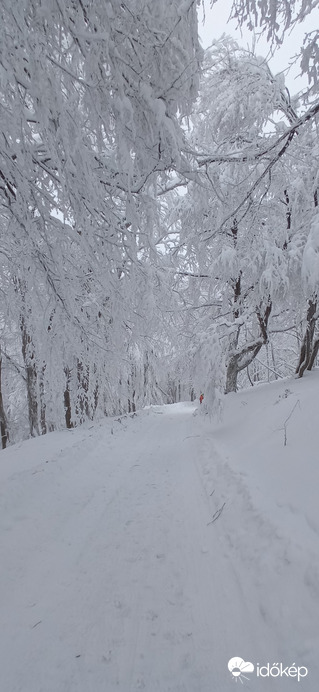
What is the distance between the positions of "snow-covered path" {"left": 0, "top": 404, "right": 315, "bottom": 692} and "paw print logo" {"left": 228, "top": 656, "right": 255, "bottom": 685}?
3 cm

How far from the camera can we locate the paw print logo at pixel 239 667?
6.15 feet

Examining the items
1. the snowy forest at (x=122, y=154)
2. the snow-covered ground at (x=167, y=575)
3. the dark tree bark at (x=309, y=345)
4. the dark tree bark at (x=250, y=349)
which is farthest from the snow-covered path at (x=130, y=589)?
the dark tree bark at (x=250, y=349)

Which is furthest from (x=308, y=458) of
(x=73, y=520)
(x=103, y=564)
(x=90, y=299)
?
(x=90, y=299)

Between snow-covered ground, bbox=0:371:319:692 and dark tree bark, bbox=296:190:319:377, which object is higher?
dark tree bark, bbox=296:190:319:377

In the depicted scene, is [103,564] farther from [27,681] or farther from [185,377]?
[185,377]

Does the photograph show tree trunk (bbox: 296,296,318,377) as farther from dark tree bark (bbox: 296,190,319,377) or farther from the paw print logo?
the paw print logo

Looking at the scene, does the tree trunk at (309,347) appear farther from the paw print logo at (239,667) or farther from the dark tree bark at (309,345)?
the paw print logo at (239,667)

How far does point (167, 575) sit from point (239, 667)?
0.99 metres

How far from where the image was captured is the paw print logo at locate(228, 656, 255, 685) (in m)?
1.87

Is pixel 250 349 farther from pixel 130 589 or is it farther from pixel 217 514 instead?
pixel 130 589

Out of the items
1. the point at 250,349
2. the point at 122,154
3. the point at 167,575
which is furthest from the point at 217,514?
the point at 250,349

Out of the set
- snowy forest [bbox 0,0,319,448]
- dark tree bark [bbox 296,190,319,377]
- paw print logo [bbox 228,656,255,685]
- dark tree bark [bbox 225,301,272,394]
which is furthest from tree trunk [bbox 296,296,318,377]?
paw print logo [bbox 228,656,255,685]

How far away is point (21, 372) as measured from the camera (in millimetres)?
14641

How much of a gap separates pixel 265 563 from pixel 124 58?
432cm
